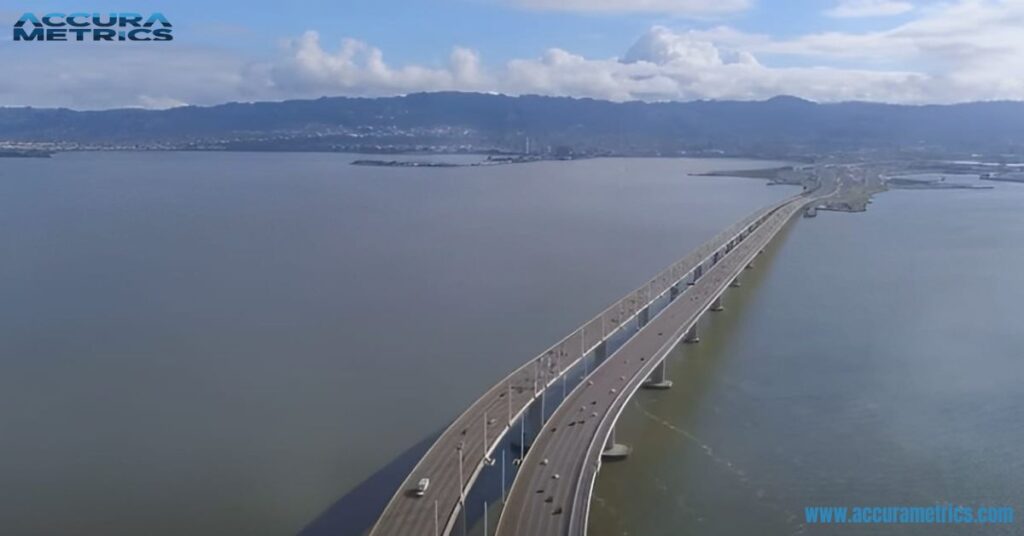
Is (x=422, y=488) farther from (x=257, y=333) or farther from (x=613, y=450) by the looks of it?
(x=257, y=333)

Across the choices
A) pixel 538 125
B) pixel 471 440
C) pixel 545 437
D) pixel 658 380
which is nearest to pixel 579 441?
pixel 545 437

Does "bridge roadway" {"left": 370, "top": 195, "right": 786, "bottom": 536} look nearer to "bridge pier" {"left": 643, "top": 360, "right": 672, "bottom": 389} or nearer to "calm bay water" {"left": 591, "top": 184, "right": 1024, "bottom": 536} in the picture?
"bridge pier" {"left": 643, "top": 360, "right": 672, "bottom": 389}

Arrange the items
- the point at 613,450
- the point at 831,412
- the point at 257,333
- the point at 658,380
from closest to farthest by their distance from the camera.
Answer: the point at 613,450 → the point at 831,412 → the point at 658,380 → the point at 257,333

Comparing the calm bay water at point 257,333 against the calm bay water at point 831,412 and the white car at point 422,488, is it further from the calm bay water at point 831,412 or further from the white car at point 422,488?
the white car at point 422,488

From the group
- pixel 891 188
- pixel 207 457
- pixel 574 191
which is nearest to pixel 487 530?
pixel 207 457

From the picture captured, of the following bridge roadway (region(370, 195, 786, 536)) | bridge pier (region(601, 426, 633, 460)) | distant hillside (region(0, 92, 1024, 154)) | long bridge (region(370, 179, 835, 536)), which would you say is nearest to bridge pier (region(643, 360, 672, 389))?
long bridge (region(370, 179, 835, 536))
